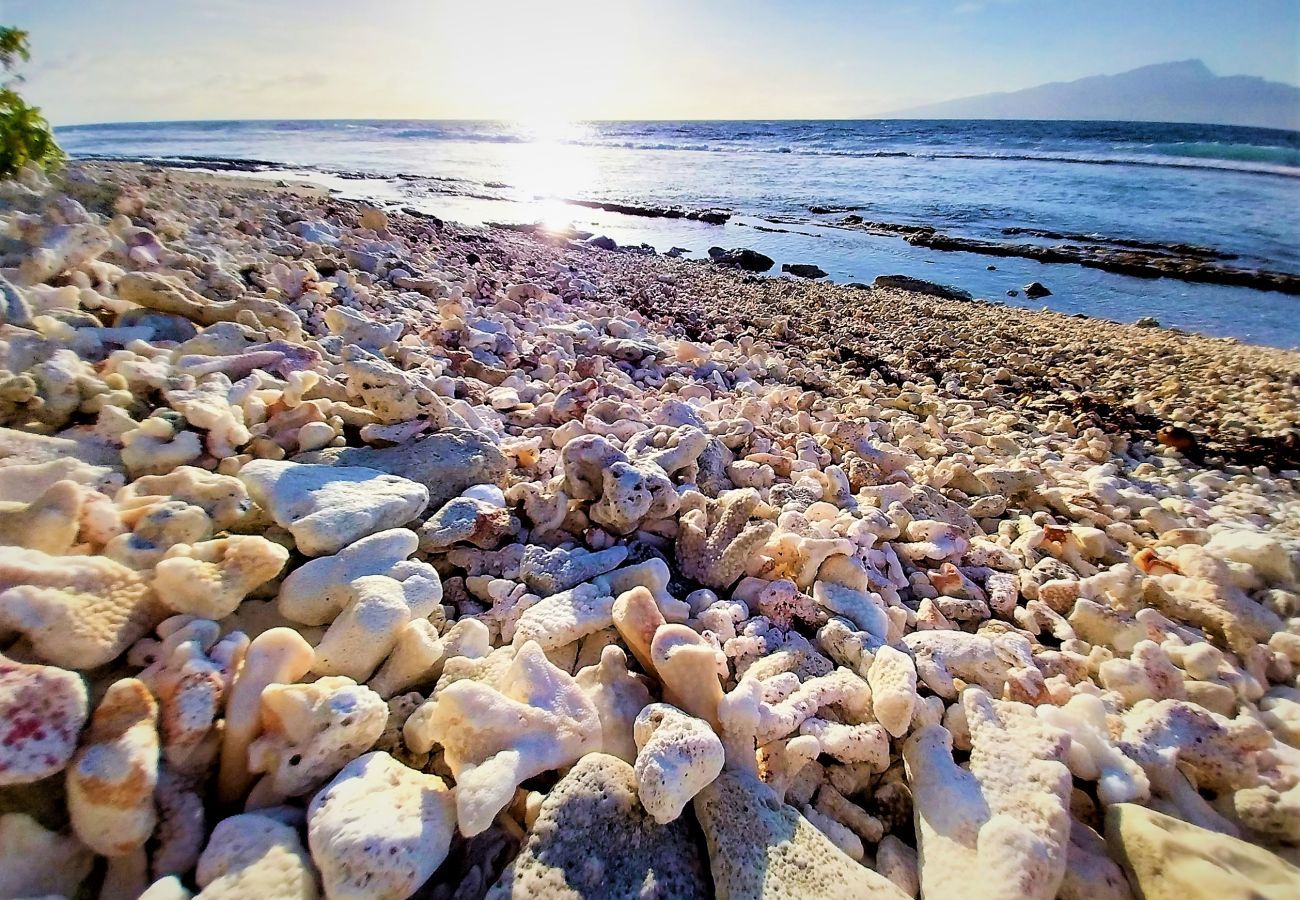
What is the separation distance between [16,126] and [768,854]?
18.5 feet

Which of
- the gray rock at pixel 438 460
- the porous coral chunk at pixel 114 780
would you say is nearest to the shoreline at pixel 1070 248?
the gray rock at pixel 438 460

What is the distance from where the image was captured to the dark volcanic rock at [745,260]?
10.6m

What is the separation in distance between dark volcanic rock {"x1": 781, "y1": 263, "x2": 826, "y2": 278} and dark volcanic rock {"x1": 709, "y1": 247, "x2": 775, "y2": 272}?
333 mm

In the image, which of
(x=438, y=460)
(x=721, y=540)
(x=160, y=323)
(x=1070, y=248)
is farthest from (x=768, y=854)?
(x=1070, y=248)

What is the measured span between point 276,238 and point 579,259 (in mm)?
4936

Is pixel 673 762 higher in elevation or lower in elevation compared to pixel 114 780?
lower

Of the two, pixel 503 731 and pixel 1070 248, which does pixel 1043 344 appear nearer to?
pixel 503 731

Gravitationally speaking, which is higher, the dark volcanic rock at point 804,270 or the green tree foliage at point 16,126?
the green tree foliage at point 16,126

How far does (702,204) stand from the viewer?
56.1 ft

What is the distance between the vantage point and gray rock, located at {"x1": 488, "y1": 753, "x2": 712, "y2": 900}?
3.59 feet

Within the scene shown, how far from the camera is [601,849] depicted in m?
1.15

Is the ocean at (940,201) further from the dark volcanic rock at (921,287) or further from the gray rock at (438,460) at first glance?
the gray rock at (438,460)

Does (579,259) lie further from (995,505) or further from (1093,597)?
(1093,597)

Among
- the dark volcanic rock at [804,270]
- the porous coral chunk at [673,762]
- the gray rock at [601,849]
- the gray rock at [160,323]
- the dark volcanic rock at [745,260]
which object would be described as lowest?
the dark volcanic rock at [804,270]
